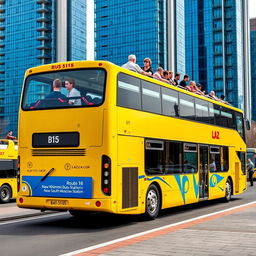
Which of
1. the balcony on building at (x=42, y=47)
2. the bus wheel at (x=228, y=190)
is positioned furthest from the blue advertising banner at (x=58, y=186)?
the balcony on building at (x=42, y=47)

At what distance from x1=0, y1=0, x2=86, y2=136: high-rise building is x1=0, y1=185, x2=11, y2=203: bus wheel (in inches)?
3559

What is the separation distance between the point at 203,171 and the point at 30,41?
104968 mm

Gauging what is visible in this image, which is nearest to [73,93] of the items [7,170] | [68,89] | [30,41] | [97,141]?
[68,89]

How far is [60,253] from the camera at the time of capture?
26.8 feet

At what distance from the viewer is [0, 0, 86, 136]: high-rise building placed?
4505 inches

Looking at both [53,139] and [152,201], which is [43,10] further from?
[53,139]

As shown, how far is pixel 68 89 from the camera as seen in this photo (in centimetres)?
1180

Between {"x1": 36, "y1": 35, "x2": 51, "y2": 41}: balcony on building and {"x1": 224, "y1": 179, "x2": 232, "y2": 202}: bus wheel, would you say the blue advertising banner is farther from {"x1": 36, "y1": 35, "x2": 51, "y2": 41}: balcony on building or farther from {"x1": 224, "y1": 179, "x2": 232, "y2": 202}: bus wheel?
{"x1": 36, "y1": 35, "x2": 51, "y2": 41}: balcony on building

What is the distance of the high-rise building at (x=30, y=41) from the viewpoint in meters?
114

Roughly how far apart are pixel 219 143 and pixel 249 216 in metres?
5.66

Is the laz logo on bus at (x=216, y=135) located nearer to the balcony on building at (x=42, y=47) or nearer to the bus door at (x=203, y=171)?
the bus door at (x=203, y=171)

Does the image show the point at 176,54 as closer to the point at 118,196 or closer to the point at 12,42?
the point at 12,42

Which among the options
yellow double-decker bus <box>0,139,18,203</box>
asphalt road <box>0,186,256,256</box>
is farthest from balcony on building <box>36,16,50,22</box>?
asphalt road <box>0,186,256,256</box>

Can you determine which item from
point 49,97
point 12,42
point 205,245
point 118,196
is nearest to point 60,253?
point 205,245
